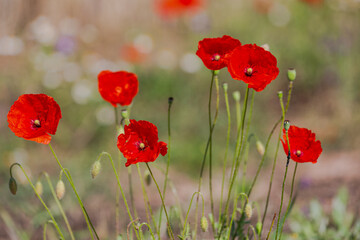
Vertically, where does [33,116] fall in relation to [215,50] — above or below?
below

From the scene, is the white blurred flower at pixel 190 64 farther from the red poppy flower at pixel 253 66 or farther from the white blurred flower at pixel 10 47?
the red poppy flower at pixel 253 66

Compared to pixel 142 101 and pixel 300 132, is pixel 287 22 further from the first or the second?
pixel 300 132

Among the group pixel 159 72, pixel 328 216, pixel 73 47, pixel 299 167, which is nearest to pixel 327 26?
pixel 159 72

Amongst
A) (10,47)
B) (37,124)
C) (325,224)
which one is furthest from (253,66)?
(10,47)

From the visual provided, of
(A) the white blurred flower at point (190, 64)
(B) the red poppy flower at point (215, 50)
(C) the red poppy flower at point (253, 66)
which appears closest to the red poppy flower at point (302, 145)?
(C) the red poppy flower at point (253, 66)

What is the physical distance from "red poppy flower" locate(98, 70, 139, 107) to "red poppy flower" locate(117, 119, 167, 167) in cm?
20

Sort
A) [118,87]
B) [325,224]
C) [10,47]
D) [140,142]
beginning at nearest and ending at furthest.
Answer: [140,142] → [118,87] → [325,224] → [10,47]

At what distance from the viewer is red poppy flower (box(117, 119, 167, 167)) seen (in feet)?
4.46

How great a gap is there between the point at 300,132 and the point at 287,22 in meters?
4.83

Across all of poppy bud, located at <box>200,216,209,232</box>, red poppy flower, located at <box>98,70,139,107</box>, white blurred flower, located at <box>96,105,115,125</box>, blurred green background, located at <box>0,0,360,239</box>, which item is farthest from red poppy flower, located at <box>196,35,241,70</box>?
white blurred flower, located at <box>96,105,115,125</box>

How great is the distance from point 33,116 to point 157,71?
387cm

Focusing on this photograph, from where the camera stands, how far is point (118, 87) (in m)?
1.58

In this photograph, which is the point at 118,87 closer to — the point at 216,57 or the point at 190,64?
the point at 216,57

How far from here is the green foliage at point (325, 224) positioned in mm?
2322
